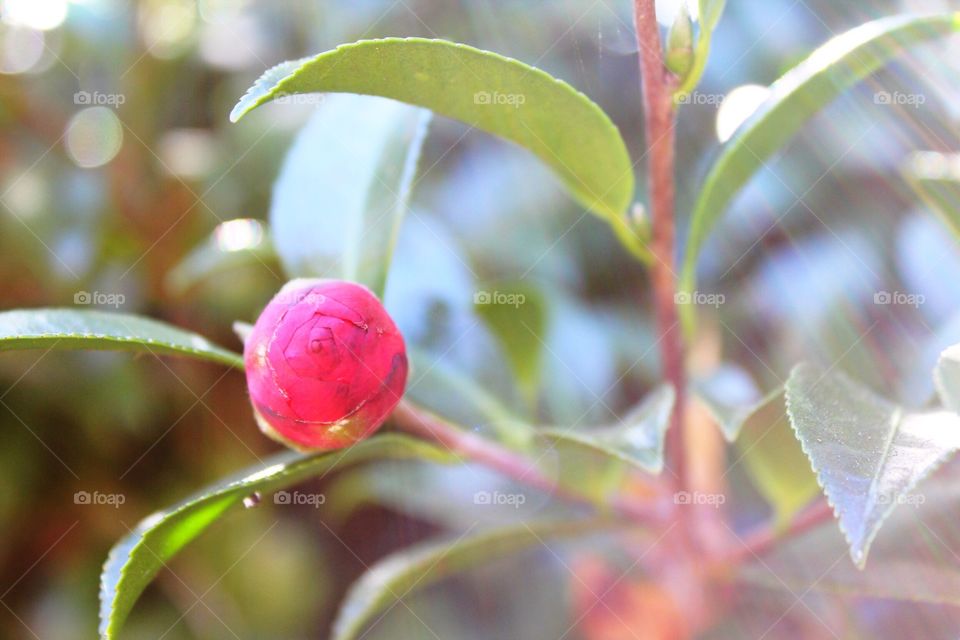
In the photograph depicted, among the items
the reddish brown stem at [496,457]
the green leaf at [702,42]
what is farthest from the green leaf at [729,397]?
the green leaf at [702,42]

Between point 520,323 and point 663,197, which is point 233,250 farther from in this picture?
point 663,197

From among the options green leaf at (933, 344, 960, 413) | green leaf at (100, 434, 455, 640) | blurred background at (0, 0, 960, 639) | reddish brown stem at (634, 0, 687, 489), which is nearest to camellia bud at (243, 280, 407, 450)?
green leaf at (100, 434, 455, 640)

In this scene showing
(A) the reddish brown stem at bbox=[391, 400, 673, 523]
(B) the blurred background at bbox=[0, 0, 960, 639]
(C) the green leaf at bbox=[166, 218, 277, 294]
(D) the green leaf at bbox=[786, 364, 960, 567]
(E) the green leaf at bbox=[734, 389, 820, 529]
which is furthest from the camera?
(B) the blurred background at bbox=[0, 0, 960, 639]

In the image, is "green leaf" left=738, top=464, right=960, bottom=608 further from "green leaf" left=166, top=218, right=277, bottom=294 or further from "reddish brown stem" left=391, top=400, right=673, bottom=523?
"green leaf" left=166, top=218, right=277, bottom=294

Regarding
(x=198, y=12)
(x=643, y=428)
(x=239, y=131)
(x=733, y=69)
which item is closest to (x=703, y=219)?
(x=643, y=428)

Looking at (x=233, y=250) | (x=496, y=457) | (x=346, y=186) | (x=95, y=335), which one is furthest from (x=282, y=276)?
(x=95, y=335)

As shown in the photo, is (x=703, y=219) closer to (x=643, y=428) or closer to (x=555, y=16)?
(x=643, y=428)

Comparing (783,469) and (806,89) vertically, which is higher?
(806,89)
